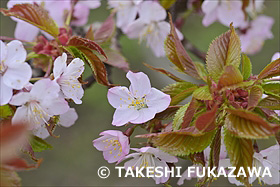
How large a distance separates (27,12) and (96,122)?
1978mm

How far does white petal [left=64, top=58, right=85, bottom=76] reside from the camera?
0.76 metres

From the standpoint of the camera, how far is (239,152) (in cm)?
71

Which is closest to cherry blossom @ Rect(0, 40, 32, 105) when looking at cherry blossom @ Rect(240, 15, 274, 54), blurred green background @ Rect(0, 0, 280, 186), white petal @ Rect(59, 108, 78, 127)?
white petal @ Rect(59, 108, 78, 127)

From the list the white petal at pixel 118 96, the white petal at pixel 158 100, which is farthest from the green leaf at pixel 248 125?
the white petal at pixel 118 96

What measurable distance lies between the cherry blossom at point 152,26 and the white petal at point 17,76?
0.51m

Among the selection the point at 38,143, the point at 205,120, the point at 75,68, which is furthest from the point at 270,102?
the point at 38,143

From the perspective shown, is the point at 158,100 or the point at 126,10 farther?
the point at 126,10

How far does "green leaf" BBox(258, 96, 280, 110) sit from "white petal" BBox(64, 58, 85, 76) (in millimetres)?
377

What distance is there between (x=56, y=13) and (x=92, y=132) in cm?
165

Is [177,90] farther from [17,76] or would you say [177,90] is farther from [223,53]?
[17,76]

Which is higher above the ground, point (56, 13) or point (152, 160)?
point (56, 13)

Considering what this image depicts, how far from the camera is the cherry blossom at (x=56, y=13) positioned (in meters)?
1.12

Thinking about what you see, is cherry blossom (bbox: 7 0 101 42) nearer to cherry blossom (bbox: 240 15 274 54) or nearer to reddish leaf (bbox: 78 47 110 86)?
reddish leaf (bbox: 78 47 110 86)

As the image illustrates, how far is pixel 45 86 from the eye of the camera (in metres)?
0.71
